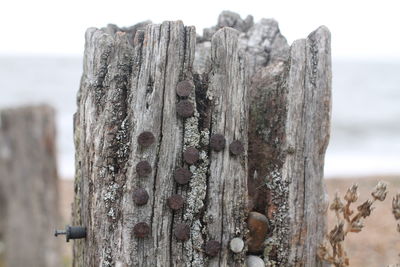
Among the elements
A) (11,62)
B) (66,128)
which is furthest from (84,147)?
(11,62)

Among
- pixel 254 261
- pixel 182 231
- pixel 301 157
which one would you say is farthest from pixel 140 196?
pixel 301 157

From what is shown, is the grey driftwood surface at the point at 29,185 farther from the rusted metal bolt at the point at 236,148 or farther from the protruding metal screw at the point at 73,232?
the rusted metal bolt at the point at 236,148

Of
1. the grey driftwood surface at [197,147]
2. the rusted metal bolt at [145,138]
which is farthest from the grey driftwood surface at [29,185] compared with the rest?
the rusted metal bolt at [145,138]

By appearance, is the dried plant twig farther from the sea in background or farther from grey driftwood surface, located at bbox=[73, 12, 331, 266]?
the sea in background

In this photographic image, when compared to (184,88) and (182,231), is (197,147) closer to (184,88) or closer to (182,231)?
(184,88)

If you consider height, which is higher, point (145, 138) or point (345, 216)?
point (145, 138)

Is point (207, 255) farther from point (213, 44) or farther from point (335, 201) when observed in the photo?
point (213, 44)
